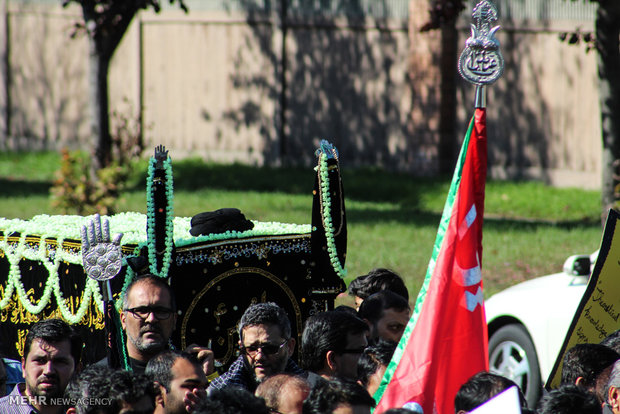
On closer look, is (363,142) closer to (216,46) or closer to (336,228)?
(216,46)

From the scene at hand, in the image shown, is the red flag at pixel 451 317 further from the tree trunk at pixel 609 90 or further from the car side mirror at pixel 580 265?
the tree trunk at pixel 609 90

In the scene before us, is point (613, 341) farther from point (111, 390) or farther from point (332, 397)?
point (111, 390)

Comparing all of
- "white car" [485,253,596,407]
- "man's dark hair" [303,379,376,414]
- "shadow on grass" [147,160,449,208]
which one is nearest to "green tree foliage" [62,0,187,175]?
"shadow on grass" [147,160,449,208]

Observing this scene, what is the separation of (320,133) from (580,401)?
13.4 m

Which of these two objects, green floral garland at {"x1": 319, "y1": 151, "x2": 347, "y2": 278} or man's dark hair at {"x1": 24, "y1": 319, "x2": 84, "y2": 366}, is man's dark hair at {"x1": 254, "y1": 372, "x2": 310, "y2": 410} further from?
green floral garland at {"x1": 319, "y1": 151, "x2": 347, "y2": 278}

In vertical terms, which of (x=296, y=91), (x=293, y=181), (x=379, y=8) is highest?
(x=379, y=8)

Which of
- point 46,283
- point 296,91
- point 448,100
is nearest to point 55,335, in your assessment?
point 46,283

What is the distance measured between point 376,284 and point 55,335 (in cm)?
214

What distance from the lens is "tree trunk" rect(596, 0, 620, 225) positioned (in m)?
11.8

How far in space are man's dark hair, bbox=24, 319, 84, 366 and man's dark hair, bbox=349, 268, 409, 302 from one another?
1926 mm

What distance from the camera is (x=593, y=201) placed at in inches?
562

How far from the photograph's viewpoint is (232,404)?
382cm

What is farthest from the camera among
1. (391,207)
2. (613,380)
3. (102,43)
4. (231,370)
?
(391,207)

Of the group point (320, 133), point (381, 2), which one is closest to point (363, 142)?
point (320, 133)
